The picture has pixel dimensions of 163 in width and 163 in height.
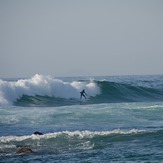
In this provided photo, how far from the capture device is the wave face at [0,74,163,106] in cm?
3931

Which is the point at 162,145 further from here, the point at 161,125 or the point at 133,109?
the point at 133,109

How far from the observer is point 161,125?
68.2 ft

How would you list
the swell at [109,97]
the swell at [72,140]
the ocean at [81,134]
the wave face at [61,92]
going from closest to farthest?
the ocean at [81,134]
the swell at [72,140]
the wave face at [61,92]
the swell at [109,97]

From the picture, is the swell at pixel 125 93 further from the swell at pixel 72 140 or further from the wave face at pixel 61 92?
the swell at pixel 72 140

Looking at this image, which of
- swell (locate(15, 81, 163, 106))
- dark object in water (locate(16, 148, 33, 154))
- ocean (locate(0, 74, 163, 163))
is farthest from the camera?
swell (locate(15, 81, 163, 106))

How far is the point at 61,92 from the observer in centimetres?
4519

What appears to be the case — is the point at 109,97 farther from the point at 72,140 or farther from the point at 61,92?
the point at 72,140

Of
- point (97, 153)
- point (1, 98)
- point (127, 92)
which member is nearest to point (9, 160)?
point (97, 153)

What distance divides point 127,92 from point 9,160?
33.4m

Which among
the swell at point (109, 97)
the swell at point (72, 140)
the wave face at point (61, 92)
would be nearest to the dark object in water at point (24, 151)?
the swell at point (72, 140)

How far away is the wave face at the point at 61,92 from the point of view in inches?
1548

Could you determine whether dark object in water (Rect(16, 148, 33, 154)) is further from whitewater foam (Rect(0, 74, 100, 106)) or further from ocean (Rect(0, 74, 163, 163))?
whitewater foam (Rect(0, 74, 100, 106))

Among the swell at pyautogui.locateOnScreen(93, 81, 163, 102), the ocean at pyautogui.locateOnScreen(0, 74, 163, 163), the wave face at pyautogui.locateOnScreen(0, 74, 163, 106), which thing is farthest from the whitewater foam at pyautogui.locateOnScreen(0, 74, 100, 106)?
the swell at pyautogui.locateOnScreen(93, 81, 163, 102)

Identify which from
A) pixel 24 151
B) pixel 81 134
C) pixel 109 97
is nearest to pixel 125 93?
pixel 109 97
